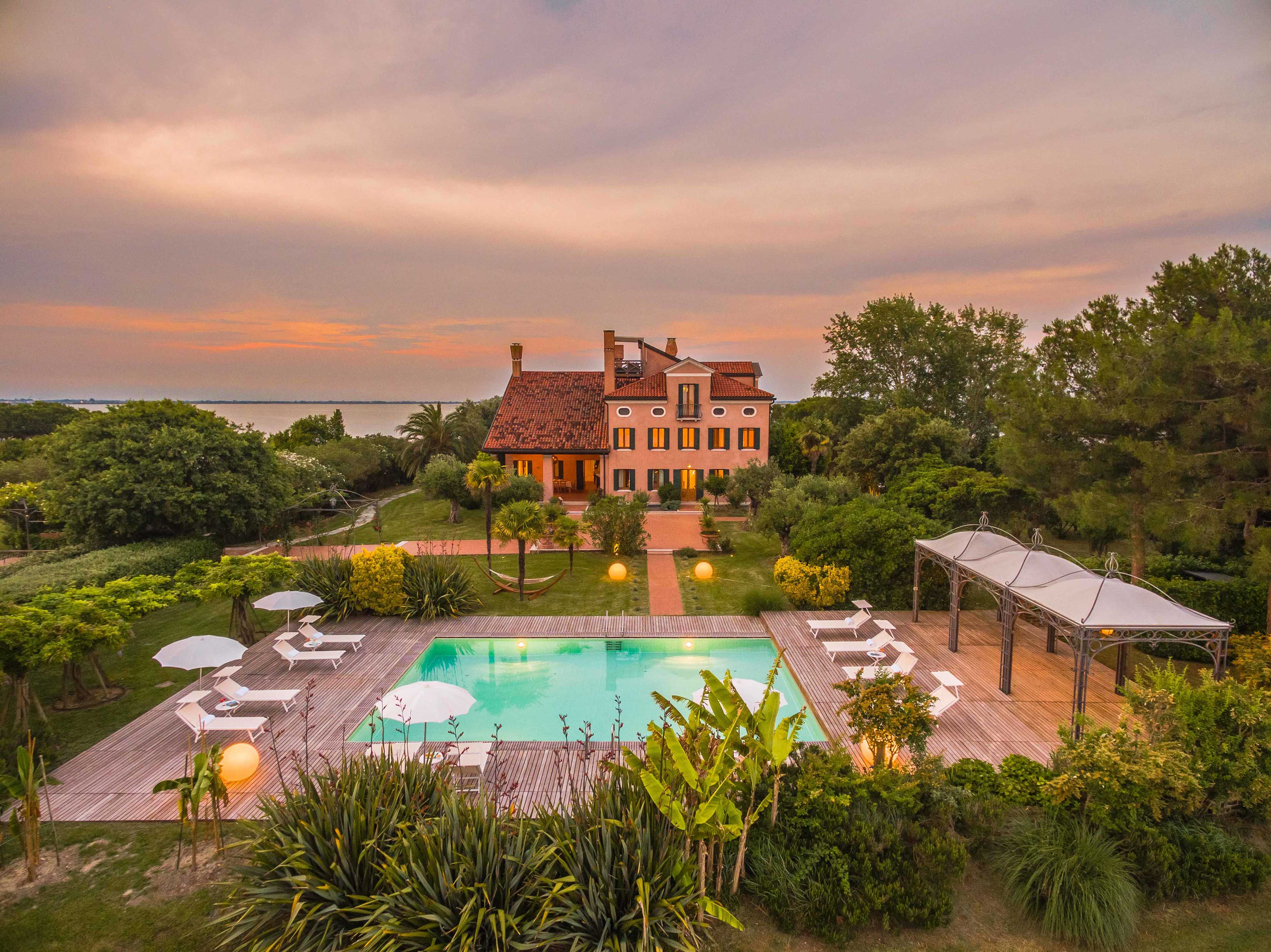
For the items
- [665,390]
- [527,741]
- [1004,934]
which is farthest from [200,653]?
[665,390]

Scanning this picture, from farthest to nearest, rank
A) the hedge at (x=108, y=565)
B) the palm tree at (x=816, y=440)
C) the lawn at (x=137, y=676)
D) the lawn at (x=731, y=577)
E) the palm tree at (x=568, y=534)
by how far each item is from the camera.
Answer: the palm tree at (x=816, y=440) → the palm tree at (x=568, y=534) → the lawn at (x=731, y=577) → the hedge at (x=108, y=565) → the lawn at (x=137, y=676)

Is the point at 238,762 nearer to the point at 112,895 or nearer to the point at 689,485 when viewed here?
the point at 112,895

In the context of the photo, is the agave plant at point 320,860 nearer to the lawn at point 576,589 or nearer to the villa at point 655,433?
the lawn at point 576,589

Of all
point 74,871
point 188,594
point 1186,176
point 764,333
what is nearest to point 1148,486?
point 1186,176

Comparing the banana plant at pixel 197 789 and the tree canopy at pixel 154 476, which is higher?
the tree canopy at pixel 154 476

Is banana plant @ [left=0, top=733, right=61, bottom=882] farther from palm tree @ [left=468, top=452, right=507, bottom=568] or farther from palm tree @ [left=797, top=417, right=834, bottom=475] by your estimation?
palm tree @ [left=797, top=417, right=834, bottom=475]

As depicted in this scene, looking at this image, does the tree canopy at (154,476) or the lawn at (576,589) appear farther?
the tree canopy at (154,476)

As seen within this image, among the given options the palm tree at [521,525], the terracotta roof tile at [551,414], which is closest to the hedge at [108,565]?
the palm tree at [521,525]
